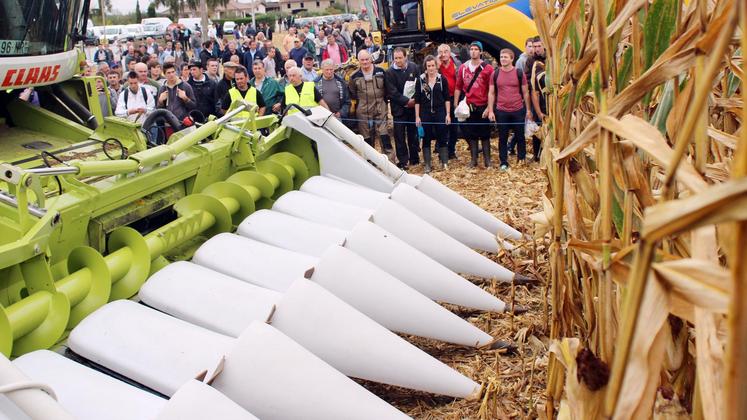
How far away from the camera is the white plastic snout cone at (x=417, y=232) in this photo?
13.9ft

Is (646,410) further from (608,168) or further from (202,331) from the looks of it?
(202,331)

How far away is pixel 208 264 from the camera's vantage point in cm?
364

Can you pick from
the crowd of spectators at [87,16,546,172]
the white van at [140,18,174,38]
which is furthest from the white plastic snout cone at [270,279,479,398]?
the white van at [140,18,174,38]

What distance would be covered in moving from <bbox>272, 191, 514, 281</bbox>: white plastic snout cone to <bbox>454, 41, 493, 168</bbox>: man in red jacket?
425 centimetres

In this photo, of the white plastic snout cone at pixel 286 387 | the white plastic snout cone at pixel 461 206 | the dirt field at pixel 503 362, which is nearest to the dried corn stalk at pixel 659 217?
the dirt field at pixel 503 362

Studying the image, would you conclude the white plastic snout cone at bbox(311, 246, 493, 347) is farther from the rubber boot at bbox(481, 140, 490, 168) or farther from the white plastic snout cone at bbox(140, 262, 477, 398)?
the rubber boot at bbox(481, 140, 490, 168)

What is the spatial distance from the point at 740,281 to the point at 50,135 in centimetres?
482

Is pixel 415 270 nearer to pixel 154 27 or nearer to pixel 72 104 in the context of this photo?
pixel 72 104

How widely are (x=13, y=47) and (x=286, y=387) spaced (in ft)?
9.28

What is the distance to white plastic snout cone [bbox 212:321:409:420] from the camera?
252cm

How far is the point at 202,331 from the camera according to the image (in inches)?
113

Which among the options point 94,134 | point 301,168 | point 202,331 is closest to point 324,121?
point 301,168

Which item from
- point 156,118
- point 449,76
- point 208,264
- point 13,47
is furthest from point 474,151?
point 13,47

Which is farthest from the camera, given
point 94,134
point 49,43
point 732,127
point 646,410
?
point 94,134
